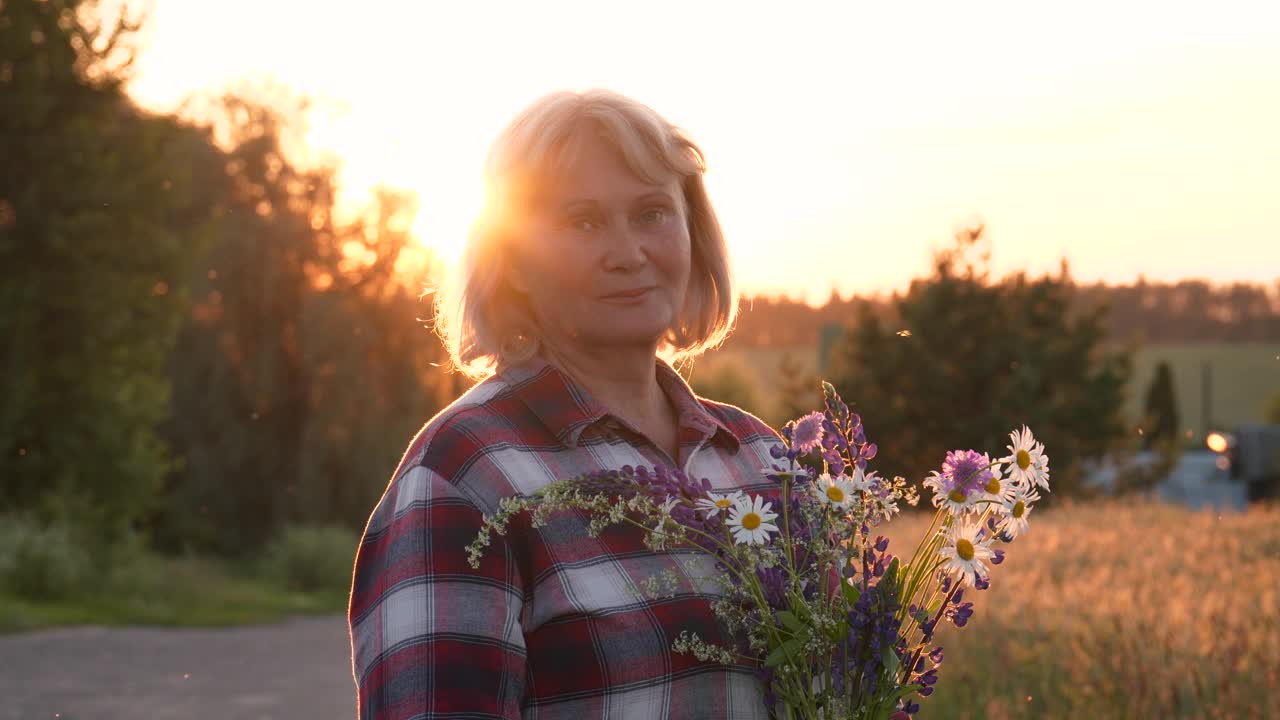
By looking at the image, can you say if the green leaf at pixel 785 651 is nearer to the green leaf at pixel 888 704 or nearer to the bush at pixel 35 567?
the green leaf at pixel 888 704

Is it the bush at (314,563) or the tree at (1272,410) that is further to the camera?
the tree at (1272,410)

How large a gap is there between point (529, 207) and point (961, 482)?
0.90 meters

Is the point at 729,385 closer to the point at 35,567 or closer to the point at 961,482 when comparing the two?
the point at 35,567

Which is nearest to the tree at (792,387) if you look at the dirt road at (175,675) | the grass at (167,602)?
the grass at (167,602)

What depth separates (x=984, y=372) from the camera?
25.8 meters

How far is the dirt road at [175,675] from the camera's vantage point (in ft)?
32.9

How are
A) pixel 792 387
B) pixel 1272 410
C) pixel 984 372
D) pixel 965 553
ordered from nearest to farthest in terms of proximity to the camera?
1. pixel 965 553
2. pixel 984 372
3. pixel 792 387
4. pixel 1272 410

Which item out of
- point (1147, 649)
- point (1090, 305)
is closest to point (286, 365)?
point (1090, 305)

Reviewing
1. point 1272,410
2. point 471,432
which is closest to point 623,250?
point 471,432

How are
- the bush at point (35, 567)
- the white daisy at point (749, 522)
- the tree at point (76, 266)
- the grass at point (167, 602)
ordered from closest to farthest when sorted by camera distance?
the white daisy at point (749, 522) < the grass at point (167, 602) < the bush at point (35, 567) < the tree at point (76, 266)

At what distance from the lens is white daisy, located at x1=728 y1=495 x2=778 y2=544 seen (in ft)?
7.07

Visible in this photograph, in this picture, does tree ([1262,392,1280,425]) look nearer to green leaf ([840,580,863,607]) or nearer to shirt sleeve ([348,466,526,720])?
green leaf ([840,580,863,607])

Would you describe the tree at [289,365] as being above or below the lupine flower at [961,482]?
above

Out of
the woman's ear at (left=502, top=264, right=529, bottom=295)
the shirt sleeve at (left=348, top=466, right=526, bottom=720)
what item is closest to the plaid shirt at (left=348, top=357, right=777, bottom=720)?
the shirt sleeve at (left=348, top=466, right=526, bottom=720)
